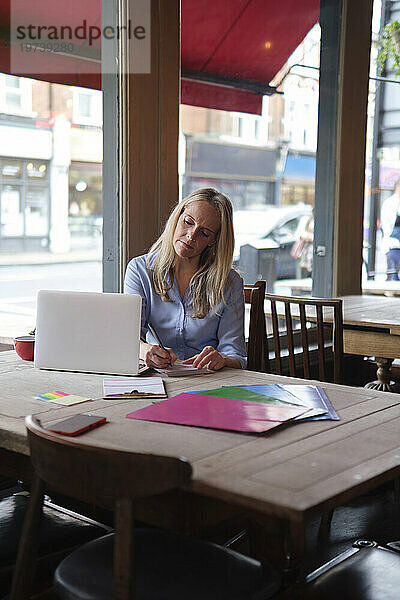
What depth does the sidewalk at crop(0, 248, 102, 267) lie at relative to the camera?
289 cm

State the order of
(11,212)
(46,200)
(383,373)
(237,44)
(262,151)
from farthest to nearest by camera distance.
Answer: (262,151) → (237,44) → (383,373) → (46,200) → (11,212)

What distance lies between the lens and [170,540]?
171cm

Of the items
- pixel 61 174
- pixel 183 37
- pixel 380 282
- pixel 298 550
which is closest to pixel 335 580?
pixel 298 550

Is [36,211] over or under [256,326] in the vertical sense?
over

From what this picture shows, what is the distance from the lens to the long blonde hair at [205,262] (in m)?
2.64

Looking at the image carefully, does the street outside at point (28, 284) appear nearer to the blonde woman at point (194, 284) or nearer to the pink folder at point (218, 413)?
the blonde woman at point (194, 284)

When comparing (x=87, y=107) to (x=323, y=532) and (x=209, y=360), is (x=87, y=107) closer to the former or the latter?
(x=209, y=360)

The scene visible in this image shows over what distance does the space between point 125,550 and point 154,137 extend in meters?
2.23

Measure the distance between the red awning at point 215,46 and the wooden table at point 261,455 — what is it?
1.49 m

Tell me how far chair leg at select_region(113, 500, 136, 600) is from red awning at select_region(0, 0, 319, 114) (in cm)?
200

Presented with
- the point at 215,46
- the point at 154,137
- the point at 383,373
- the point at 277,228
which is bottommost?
the point at 383,373

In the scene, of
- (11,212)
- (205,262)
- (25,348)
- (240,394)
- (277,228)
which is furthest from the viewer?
(277,228)

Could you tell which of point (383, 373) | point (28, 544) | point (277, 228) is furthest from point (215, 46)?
point (28, 544)

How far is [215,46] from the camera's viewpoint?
3.74 m
